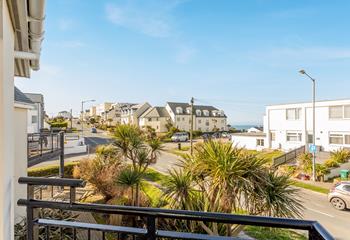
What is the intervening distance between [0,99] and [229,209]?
5.11 metres

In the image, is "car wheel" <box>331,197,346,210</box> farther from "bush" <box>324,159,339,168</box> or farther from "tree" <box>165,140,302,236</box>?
"tree" <box>165,140,302,236</box>

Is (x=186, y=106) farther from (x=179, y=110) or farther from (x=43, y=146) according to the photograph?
(x=43, y=146)

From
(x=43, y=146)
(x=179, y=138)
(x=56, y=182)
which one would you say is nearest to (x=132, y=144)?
(x=43, y=146)

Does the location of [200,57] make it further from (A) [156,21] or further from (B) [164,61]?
(A) [156,21]

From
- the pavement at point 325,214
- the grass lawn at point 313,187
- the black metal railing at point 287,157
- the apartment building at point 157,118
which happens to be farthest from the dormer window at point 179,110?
the pavement at point 325,214

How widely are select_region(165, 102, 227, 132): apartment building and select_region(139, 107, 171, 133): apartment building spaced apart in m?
0.98

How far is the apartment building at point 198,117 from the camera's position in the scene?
50.8m

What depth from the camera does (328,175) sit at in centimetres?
1596

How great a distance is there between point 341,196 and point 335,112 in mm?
Result: 13662

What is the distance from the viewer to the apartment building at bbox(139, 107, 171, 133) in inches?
1994

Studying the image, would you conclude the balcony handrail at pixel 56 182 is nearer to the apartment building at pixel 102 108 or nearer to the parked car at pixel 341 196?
the parked car at pixel 341 196

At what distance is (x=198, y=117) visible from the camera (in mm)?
52312

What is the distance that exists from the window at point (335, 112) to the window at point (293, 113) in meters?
2.82

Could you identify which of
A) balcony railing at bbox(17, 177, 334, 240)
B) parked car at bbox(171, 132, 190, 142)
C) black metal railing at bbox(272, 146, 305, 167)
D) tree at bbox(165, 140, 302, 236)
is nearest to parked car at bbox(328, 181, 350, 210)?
tree at bbox(165, 140, 302, 236)
